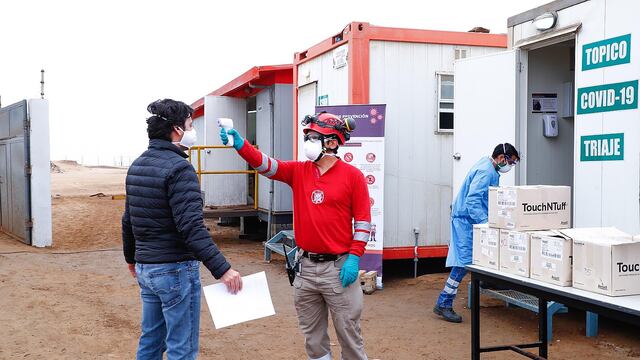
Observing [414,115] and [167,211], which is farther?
[414,115]

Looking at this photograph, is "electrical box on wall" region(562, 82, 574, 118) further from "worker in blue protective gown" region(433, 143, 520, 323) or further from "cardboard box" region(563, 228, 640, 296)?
"cardboard box" region(563, 228, 640, 296)

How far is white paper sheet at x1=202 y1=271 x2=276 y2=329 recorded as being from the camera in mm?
3676

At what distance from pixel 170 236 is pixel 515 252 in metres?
2.29

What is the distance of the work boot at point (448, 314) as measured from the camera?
6.71 m

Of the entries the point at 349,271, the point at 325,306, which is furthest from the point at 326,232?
the point at 325,306

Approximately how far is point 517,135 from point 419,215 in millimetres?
2240

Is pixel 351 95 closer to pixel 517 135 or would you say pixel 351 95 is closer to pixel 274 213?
pixel 517 135

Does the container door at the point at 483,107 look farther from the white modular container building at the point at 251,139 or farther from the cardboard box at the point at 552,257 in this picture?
the white modular container building at the point at 251,139

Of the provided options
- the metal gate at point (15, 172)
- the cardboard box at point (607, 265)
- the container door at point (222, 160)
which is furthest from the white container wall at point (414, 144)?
the metal gate at point (15, 172)

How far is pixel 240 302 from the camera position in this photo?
12.3ft

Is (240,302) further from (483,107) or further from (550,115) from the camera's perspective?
(550,115)

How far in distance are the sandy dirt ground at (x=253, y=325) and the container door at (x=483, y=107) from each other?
62.8 inches

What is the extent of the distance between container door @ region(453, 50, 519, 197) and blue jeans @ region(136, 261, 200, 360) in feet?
14.3

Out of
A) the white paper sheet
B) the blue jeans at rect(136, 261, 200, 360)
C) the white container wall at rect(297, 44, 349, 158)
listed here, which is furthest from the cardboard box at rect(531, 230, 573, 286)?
the white container wall at rect(297, 44, 349, 158)
